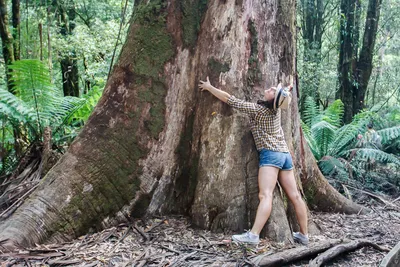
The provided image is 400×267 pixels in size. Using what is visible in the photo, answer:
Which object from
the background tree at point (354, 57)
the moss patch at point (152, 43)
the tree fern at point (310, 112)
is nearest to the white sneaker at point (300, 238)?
the moss patch at point (152, 43)

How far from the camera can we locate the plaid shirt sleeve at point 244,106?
4270mm

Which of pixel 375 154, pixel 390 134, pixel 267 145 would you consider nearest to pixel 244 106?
pixel 267 145

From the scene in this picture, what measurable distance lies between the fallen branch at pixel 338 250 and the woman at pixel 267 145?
49cm

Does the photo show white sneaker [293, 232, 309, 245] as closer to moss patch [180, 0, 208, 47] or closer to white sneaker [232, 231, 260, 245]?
white sneaker [232, 231, 260, 245]

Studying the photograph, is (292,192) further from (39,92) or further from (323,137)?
(323,137)

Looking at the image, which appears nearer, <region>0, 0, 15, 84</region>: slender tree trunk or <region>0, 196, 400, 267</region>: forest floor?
<region>0, 196, 400, 267</region>: forest floor

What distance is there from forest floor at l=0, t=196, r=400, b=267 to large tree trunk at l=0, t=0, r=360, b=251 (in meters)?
0.19

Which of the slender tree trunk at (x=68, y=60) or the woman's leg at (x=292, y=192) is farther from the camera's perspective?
the slender tree trunk at (x=68, y=60)

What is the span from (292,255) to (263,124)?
1.39 metres

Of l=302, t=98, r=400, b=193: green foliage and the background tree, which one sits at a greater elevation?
the background tree

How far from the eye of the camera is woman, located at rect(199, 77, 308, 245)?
4223 millimetres

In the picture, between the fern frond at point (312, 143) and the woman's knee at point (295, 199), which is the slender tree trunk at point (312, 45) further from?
the woman's knee at point (295, 199)

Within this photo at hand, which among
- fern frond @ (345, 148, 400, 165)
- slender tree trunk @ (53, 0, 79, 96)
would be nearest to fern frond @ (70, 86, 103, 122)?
fern frond @ (345, 148, 400, 165)

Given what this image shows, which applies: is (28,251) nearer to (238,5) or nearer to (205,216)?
(205,216)
